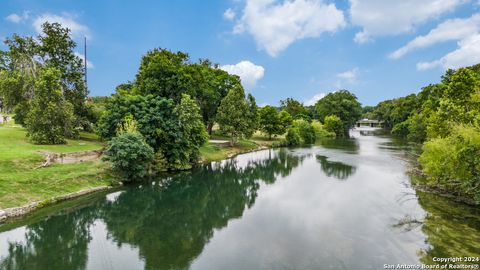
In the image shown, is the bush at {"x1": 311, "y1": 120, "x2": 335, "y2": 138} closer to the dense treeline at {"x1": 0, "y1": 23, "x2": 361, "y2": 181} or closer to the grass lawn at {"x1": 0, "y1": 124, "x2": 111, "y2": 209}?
the dense treeline at {"x1": 0, "y1": 23, "x2": 361, "y2": 181}

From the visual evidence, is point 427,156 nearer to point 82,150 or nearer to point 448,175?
point 448,175

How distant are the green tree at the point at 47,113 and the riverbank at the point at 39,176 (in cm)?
136

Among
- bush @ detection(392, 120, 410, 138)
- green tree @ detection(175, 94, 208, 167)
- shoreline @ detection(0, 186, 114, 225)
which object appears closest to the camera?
shoreline @ detection(0, 186, 114, 225)

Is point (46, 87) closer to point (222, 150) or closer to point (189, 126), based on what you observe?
point (189, 126)

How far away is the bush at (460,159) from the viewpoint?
17328mm

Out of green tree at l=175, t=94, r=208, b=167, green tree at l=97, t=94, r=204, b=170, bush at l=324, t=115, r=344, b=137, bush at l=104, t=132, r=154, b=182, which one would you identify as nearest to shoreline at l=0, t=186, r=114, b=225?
bush at l=104, t=132, r=154, b=182

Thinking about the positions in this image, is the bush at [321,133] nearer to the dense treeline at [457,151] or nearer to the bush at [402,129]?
the bush at [402,129]

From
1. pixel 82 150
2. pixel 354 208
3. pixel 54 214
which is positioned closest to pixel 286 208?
pixel 354 208

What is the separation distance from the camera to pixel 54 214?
1997 centimetres

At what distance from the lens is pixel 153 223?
63.7 feet

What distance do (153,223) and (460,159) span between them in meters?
19.4

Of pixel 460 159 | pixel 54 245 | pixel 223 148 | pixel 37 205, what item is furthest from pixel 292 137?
pixel 54 245

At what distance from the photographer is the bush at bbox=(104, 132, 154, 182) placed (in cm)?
2736

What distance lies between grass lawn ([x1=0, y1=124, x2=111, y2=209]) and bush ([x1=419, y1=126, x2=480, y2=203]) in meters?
26.6
